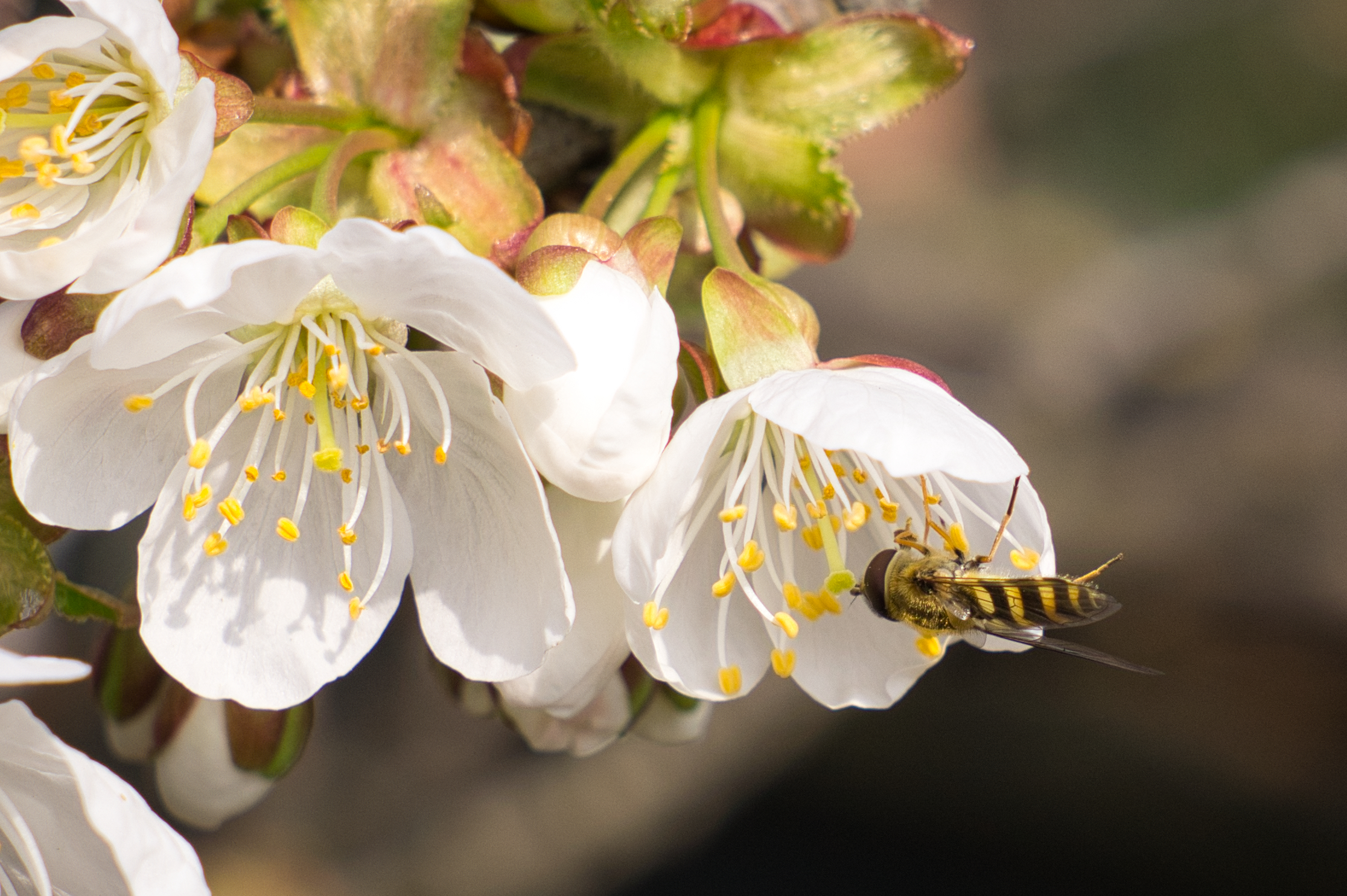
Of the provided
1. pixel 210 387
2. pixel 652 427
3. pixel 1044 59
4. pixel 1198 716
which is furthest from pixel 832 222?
pixel 1044 59

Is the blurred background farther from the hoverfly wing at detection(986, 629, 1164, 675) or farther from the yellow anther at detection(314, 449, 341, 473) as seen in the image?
the yellow anther at detection(314, 449, 341, 473)

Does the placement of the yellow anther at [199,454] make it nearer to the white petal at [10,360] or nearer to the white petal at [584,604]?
the white petal at [10,360]

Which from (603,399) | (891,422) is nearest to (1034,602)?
(891,422)

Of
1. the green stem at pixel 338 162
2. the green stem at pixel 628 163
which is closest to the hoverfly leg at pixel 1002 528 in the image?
the green stem at pixel 628 163

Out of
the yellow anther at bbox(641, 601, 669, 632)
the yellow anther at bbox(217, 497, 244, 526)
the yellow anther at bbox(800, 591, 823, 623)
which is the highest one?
the yellow anther at bbox(641, 601, 669, 632)

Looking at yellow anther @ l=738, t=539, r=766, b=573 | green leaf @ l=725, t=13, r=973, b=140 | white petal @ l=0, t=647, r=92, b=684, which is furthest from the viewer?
green leaf @ l=725, t=13, r=973, b=140

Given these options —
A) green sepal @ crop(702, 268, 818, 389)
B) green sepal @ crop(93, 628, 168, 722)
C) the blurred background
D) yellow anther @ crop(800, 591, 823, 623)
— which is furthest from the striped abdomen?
the blurred background
